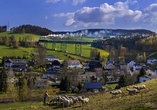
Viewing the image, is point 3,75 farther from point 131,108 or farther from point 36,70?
point 131,108

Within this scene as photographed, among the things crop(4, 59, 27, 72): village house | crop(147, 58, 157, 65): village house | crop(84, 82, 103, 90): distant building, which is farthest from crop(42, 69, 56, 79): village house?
crop(147, 58, 157, 65): village house

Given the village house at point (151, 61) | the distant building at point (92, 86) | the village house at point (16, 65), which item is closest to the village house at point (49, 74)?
the village house at point (16, 65)

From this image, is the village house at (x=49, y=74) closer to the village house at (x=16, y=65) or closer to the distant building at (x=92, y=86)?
the village house at (x=16, y=65)

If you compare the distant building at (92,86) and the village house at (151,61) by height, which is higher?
the village house at (151,61)

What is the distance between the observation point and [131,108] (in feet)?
59.6

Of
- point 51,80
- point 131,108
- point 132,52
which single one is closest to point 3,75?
point 51,80

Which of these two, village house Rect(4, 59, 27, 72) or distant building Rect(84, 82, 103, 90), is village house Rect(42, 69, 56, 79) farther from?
distant building Rect(84, 82, 103, 90)

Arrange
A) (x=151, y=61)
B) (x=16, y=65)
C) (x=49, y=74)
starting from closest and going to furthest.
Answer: (x=49, y=74)
(x=16, y=65)
(x=151, y=61)

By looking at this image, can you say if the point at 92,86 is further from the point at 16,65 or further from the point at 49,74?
the point at 16,65

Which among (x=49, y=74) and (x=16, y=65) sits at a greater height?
(x=16, y=65)

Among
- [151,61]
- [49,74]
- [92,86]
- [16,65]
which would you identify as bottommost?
[92,86]

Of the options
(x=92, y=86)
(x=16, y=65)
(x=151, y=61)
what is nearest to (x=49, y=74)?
(x=16, y=65)

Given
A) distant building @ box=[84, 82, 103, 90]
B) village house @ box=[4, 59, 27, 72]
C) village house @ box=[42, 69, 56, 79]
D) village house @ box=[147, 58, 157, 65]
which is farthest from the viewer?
village house @ box=[147, 58, 157, 65]

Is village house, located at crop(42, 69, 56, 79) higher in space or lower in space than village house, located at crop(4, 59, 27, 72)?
lower
